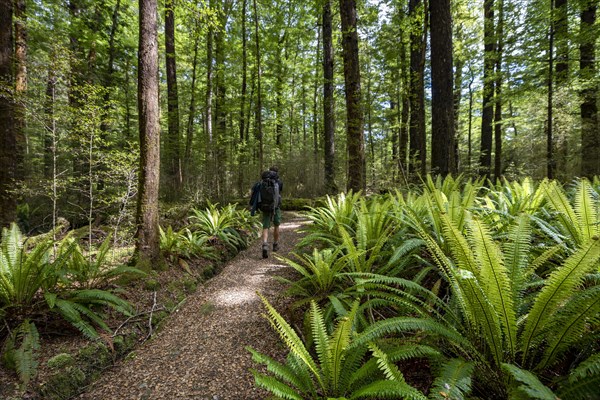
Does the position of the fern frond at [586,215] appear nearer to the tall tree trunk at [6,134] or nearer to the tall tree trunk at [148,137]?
the tall tree trunk at [148,137]

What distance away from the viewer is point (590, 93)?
24.8 ft

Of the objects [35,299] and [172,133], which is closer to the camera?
[35,299]

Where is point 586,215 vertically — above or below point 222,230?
above

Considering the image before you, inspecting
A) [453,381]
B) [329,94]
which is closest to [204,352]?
[453,381]

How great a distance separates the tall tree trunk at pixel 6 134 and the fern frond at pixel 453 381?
24.8 ft

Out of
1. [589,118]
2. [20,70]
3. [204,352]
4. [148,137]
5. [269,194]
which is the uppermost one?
[20,70]

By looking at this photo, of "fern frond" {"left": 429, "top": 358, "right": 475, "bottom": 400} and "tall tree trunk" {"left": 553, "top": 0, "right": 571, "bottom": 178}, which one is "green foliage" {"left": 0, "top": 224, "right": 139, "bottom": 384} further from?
"tall tree trunk" {"left": 553, "top": 0, "right": 571, "bottom": 178}

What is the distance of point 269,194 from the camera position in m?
5.37

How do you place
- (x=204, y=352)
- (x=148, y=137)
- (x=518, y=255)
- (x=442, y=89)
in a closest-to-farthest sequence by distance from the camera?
(x=518, y=255), (x=204, y=352), (x=148, y=137), (x=442, y=89)

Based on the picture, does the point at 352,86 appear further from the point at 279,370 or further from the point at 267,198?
the point at 279,370

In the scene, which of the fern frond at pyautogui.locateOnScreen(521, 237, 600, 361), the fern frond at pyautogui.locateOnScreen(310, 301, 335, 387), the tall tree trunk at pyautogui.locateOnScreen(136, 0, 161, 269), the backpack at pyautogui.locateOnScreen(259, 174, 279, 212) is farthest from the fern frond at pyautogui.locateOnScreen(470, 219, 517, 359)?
the backpack at pyautogui.locateOnScreen(259, 174, 279, 212)

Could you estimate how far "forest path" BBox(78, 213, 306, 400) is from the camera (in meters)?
2.11

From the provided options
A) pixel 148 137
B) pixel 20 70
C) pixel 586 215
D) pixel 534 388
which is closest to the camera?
pixel 534 388

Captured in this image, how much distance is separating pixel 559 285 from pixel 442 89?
227 inches
